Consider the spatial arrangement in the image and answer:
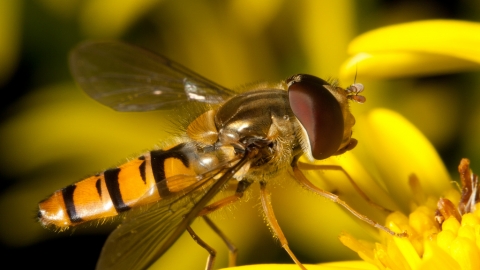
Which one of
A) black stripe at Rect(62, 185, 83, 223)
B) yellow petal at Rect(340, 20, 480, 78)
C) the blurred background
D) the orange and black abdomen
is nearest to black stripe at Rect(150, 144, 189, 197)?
the orange and black abdomen

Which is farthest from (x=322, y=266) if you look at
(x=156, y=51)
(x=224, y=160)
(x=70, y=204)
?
(x=156, y=51)

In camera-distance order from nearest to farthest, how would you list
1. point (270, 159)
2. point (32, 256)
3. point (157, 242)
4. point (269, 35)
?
point (157, 242) < point (270, 159) < point (32, 256) < point (269, 35)

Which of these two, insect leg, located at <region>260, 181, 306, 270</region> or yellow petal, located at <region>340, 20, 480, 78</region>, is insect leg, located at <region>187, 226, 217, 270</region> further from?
yellow petal, located at <region>340, 20, 480, 78</region>

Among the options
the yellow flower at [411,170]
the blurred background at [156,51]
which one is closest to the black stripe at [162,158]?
the yellow flower at [411,170]

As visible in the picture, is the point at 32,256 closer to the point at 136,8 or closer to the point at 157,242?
the point at 136,8

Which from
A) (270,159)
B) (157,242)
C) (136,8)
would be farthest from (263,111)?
(136,8)

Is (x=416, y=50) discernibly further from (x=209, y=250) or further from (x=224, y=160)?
(x=209, y=250)

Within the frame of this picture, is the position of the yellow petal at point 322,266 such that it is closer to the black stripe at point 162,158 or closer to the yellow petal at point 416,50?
the black stripe at point 162,158
